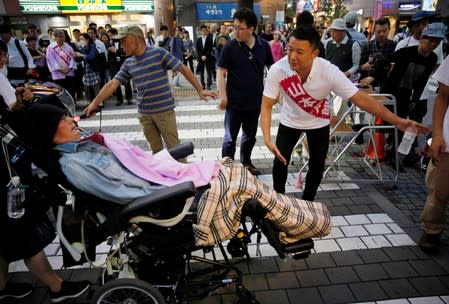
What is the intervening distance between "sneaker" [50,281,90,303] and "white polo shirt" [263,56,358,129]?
2157mm

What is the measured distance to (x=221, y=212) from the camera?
6.73 feet

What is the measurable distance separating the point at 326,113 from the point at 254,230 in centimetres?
137

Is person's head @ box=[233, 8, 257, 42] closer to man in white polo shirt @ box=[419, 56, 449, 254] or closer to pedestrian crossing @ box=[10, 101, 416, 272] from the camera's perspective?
pedestrian crossing @ box=[10, 101, 416, 272]

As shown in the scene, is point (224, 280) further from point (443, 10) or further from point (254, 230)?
point (443, 10)

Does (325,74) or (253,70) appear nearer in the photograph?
(325,74)

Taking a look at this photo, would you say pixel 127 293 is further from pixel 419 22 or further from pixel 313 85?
pixel 419 22

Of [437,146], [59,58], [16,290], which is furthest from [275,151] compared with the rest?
[59,58]

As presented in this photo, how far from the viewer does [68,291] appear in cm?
242

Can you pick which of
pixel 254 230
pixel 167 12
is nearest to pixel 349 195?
pixel 254 230

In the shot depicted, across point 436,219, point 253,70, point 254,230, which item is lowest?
point 436,219

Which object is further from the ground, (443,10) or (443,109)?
(443,10)

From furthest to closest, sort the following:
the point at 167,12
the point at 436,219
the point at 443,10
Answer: the point at 167,12
the point at 443,10
the point at 436,219

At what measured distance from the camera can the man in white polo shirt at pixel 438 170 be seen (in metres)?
2.62

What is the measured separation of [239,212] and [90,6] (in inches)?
808
